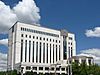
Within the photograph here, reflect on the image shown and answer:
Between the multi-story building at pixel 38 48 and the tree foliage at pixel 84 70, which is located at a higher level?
the multi-story building at pixel 38 48

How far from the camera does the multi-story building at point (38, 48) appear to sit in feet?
510

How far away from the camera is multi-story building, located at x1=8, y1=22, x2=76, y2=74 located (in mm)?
155375

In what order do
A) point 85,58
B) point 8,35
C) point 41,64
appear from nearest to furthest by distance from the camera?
point 85,58 < point 41,64 < point 8,35

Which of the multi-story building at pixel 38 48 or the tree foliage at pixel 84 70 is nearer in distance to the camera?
the tree foliage at pixel 84 70

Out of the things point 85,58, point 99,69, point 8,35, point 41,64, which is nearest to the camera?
point 99,69

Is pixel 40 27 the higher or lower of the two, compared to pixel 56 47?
higher

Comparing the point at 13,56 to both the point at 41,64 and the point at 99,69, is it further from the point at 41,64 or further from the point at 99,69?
the point at 99,69

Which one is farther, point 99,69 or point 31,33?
point 31,33

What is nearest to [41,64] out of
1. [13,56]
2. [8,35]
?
[13,56]

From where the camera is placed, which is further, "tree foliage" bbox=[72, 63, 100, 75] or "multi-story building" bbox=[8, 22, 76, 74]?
"multi-story building" bbox=[8, 22, 76, 74]

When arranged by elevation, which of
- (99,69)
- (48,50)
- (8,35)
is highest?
(8,35)

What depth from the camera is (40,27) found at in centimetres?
16988

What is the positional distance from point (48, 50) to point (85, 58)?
3333 cm

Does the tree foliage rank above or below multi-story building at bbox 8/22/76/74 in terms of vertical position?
below
